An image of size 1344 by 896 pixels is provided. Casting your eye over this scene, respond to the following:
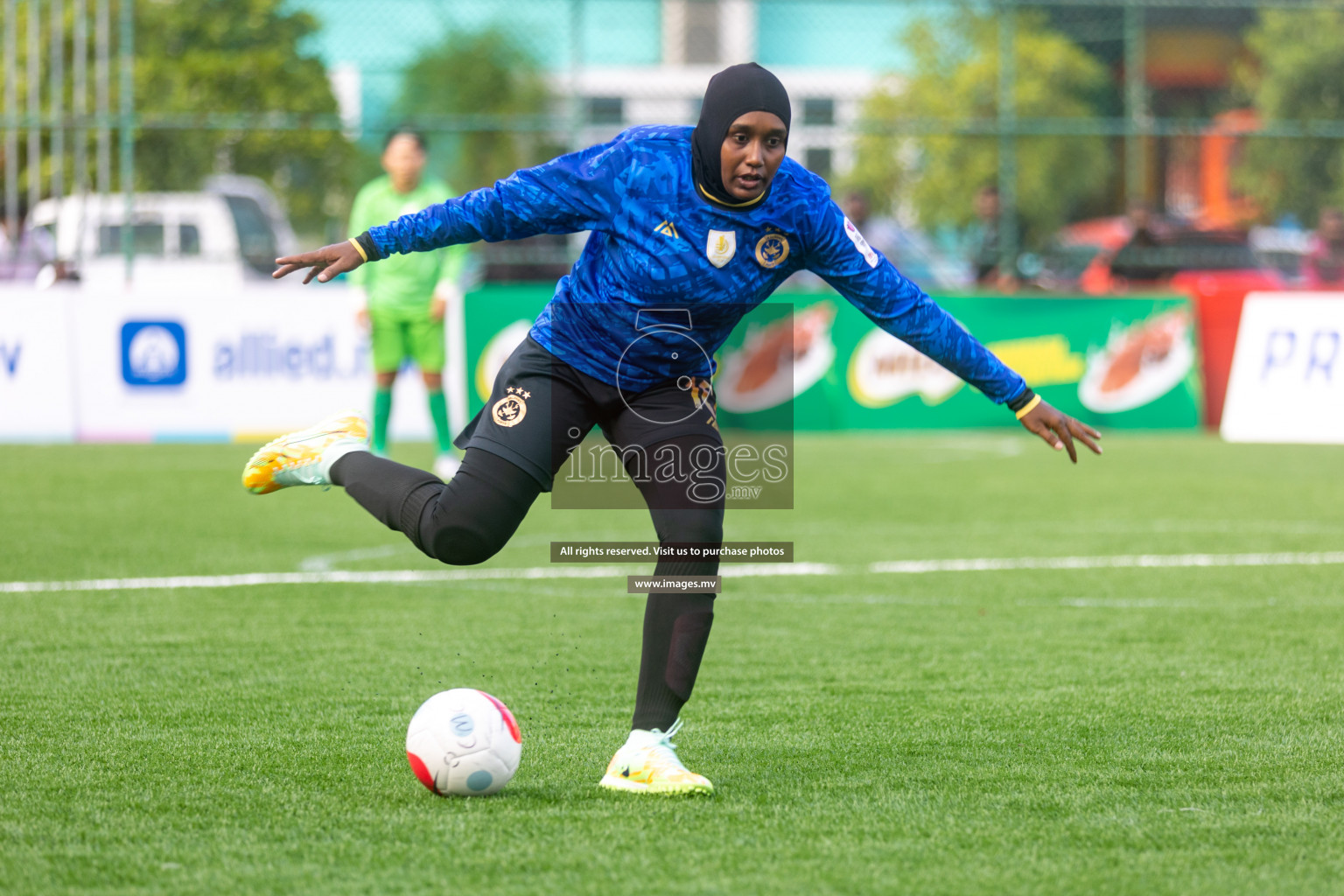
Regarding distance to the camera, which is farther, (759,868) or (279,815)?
(279,815)

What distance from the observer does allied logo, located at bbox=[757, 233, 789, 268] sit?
13.9 ft

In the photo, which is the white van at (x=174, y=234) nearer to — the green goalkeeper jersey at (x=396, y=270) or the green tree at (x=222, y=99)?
the green tree at (x=222, y=99)

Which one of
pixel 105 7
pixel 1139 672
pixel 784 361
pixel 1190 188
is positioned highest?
pixel 105 7

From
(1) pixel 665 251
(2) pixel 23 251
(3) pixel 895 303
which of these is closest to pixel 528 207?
(1) pixel 665 251

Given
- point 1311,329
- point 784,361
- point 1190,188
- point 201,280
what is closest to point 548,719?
point 784,361

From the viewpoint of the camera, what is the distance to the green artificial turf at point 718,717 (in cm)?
348

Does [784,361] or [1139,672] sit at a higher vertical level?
[784,361]

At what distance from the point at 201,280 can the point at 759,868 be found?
14675 millimetres

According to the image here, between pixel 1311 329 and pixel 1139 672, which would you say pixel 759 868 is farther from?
pixel 1311 329

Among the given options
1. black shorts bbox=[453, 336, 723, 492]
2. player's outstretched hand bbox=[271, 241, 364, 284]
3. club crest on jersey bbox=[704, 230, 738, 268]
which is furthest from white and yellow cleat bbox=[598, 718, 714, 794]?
player's outstretched hand bbox=[271, 241, 364, 284]

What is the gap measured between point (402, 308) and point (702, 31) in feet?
46.6

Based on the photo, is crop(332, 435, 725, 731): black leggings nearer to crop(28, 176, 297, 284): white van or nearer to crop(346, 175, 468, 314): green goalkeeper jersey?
crop(346, 175, 468, 314): green goalkeeper jersey

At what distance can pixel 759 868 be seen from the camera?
3.43 metres

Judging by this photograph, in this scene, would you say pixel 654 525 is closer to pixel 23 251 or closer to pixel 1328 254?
pixel 23 251
